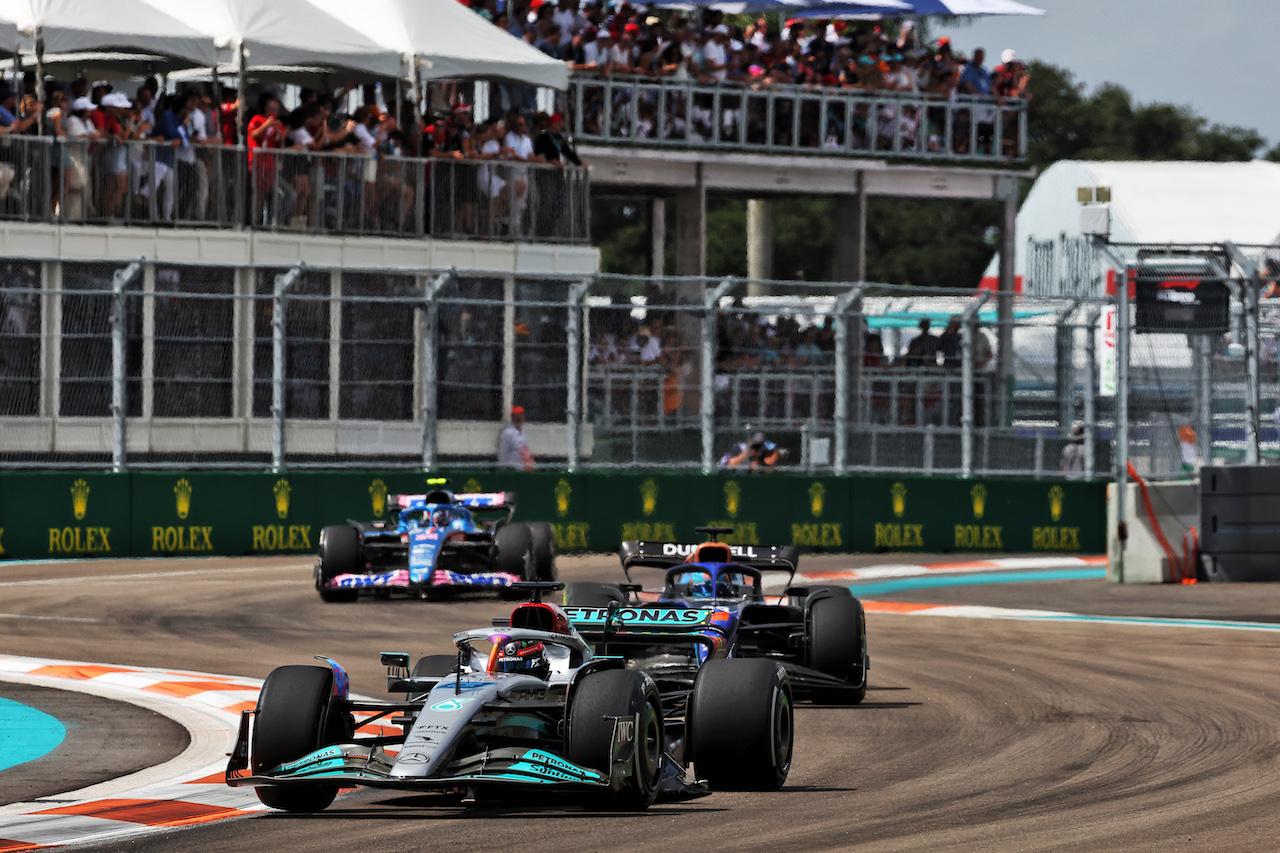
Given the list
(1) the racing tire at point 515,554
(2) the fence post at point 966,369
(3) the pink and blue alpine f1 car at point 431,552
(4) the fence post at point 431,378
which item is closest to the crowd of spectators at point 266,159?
(4) the fence post at point 431,378

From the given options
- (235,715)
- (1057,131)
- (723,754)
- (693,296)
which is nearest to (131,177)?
(693,296)

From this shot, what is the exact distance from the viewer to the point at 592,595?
40.8ft

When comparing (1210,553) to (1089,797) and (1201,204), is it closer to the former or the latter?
(1089,797)

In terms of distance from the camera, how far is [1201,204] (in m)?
48.4

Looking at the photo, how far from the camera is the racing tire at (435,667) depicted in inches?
357

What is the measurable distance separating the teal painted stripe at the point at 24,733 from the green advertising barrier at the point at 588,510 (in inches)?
384

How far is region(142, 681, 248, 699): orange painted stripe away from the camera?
11828 mm

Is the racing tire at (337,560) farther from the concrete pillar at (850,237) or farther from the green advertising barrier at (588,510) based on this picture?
the concrete pillar at (850,237)

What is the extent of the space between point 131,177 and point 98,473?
4.49 metres

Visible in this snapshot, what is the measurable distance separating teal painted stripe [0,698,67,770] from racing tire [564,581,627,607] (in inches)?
123

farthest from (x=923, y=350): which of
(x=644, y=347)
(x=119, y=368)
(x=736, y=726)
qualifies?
(x=736, y=726)

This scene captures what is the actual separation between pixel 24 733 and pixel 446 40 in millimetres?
17661

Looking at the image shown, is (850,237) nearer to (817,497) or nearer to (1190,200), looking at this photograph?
(817,497)

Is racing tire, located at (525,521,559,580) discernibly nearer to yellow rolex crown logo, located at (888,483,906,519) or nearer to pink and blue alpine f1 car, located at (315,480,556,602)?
pink and blue alpine f1 car, located at (315,480,556,602)
